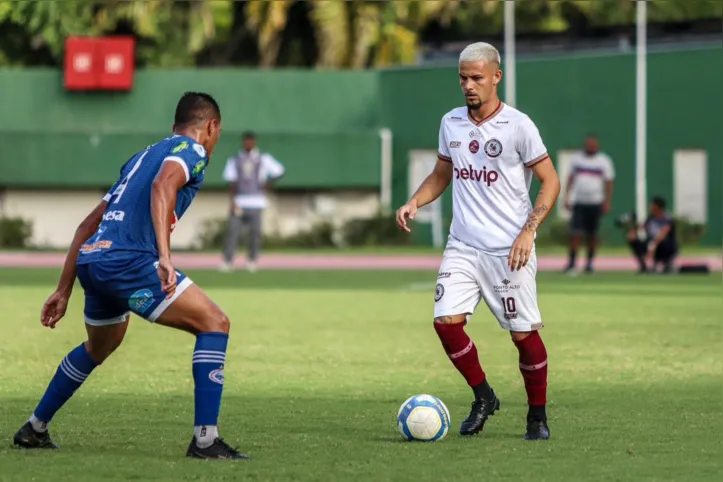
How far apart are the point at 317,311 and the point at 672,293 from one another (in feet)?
19.8

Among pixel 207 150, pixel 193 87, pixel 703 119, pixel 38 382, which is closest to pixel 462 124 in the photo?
pixel 207 150

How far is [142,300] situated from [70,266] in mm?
537

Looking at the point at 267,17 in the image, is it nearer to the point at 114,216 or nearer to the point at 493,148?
the point at 493,148

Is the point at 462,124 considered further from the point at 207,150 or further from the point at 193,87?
the point at 193,87

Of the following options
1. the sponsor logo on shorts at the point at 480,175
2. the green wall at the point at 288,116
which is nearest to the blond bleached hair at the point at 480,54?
the sponsor logo on shorts at the point at 480,175

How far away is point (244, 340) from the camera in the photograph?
1612cm

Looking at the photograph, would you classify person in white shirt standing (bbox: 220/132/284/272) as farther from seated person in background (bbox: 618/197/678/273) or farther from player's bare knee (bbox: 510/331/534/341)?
player's bare knee (bbox: 510/331/534/341)

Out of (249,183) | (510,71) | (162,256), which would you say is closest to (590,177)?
(249,183)

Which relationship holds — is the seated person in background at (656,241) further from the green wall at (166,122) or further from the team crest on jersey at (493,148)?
the team crest on jersey at (493,148)

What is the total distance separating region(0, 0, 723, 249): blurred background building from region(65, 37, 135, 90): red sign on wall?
0.34 feet

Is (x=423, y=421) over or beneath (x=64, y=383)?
beneath

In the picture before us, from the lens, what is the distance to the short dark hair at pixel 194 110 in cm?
857

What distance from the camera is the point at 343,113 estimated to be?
152ft

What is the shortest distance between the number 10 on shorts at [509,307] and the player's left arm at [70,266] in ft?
7.67
